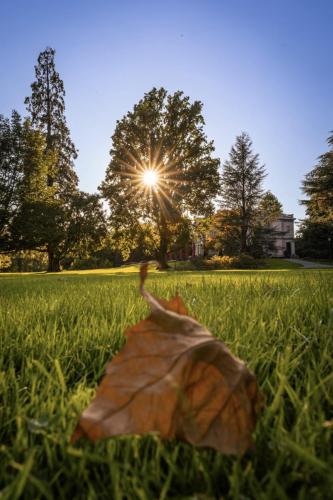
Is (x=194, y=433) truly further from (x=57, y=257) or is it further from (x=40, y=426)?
(x=57, y=257)

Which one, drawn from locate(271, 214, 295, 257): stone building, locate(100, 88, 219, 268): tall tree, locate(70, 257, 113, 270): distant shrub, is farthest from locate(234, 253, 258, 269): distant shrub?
locate(271, 214, 295, 257): stone building

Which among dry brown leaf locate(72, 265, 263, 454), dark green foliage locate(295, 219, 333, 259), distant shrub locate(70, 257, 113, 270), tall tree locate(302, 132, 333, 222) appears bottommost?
distant shrub locate(70, 257, 113, 270)

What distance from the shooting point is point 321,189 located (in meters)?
37.1

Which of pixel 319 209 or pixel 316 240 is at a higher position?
pixel 319 209

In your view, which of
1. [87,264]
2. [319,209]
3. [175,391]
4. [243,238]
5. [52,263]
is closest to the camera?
[175,391]

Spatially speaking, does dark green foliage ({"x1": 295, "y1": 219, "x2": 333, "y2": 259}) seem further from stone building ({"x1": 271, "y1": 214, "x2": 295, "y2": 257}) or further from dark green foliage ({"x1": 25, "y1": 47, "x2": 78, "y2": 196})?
dark green foliage ({"x1": 25, "y1": 47, "x2": 78, "y2": 196})

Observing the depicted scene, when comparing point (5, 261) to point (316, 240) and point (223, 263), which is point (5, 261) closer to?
point (223, 263)

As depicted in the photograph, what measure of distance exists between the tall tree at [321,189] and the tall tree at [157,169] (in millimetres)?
15992

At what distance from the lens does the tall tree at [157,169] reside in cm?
2720

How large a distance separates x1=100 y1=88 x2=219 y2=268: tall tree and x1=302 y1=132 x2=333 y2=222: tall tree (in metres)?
16.0

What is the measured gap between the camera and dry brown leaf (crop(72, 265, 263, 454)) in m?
0.51

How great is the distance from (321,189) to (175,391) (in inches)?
1620

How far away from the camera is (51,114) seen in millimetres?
31859

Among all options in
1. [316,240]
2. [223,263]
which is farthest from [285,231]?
[223,263]
